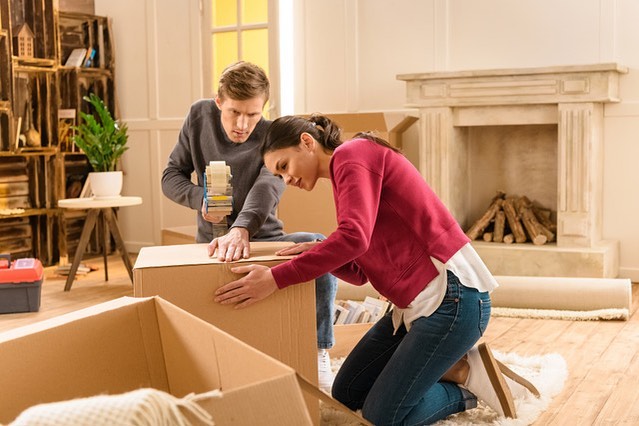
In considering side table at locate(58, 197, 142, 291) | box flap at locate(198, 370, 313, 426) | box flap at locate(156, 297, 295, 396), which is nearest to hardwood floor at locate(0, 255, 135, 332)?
side table at locate(58, 197, 142, 291)

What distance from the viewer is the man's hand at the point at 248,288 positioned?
206 centimetres

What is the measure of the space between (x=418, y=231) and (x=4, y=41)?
176 inches

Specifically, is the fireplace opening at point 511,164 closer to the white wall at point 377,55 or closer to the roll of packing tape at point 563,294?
the white wall at point 377,55

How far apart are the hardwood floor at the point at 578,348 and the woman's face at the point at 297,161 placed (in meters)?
1.09

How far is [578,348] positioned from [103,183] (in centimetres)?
326

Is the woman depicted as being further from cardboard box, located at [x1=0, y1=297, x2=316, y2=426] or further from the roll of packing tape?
the roll of packing tape

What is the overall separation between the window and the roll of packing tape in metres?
2.29

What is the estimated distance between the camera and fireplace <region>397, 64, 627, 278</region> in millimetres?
4812

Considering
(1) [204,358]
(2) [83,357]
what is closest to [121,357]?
(2) [83,357]

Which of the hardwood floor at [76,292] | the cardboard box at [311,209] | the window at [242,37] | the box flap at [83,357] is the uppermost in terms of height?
the window at [242,37]

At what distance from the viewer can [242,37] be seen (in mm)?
6074

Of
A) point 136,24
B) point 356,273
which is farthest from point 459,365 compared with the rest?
point 136,24

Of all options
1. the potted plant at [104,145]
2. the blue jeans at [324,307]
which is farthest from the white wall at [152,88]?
the blue jeans at [324,307]

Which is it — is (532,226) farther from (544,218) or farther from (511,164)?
(511,164)
